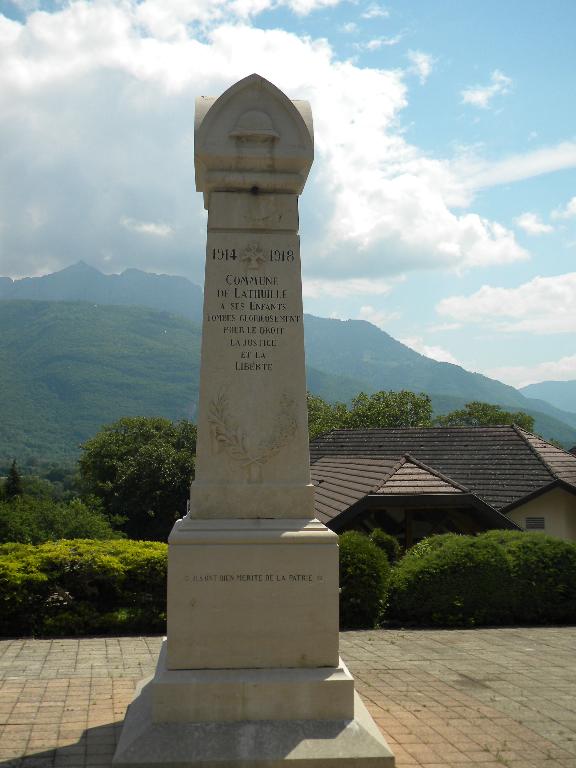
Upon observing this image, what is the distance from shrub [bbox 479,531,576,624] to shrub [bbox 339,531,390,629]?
2042 mm

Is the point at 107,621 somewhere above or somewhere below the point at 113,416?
below

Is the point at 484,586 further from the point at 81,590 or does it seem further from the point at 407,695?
the point at 81,590

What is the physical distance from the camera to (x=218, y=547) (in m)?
5.72

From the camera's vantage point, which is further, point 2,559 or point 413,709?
point 2,559

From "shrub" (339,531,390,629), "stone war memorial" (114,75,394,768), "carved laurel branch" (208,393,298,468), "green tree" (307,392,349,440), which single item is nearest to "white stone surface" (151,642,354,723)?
"stone war memorial" (114,75,394,768)

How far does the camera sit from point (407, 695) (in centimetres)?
709

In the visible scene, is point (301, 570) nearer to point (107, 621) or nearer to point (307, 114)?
point (307, 114)

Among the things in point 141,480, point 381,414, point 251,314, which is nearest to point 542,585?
point 251,314

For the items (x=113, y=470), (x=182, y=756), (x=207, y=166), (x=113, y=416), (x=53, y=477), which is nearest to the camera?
(x=182, y=756)

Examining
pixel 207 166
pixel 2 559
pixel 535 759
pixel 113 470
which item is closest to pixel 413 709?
pixel 535 759

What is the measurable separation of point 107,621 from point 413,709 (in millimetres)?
5470

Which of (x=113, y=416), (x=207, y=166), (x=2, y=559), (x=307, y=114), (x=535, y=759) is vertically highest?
(x=113, y=416)

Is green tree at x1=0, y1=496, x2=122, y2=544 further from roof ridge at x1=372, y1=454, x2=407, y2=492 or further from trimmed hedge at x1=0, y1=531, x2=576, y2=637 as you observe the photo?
roof ridge at x1=372, y1=454, x2=407, y2=492

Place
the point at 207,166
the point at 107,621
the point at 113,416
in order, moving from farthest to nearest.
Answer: the point at 113,416 → the point at 107,621 → the point at 207,166
